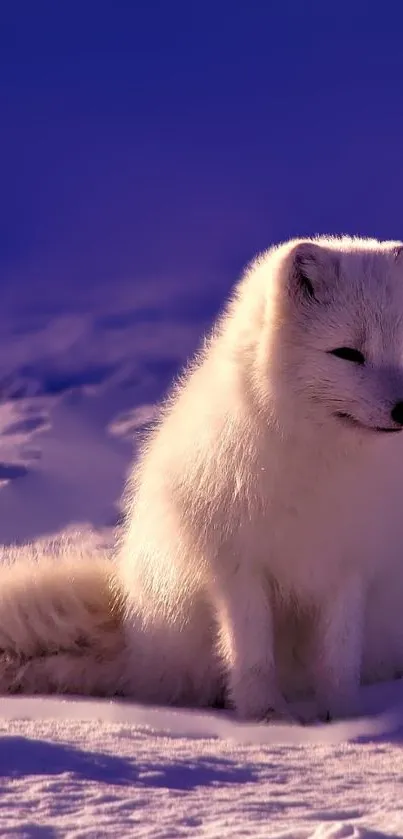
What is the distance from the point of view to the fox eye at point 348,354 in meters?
2.89

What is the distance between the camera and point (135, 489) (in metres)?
3.73

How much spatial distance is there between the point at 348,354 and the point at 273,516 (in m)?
0.51

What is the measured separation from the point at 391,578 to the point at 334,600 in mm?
268

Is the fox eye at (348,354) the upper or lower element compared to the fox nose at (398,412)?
upper

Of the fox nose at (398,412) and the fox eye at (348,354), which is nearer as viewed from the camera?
the fox nose at (398,412)

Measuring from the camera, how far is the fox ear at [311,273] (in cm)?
298

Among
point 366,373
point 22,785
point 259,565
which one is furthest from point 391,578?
point 22,785

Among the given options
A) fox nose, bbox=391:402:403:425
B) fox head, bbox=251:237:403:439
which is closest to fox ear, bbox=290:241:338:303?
fox head, bbox=251:237:403:439

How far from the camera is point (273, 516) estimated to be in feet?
9.96

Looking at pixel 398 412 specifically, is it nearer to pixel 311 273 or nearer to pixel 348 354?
pixel 348 354

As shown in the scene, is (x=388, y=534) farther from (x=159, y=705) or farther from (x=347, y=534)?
(x=159, y=705)

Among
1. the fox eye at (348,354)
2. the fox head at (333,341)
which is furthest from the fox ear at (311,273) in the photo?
the fox eye at (348,354)

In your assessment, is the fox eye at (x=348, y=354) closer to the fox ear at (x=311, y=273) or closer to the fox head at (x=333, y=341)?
the fox head at (x=333, y=341)

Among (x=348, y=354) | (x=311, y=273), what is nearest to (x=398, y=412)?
(x=348, y=354)
